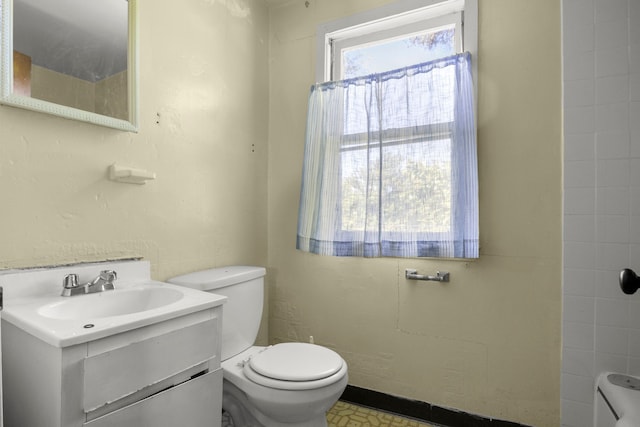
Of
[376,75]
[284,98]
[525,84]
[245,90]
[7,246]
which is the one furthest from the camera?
[284,98]

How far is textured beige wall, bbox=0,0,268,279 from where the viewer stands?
1.21 metres

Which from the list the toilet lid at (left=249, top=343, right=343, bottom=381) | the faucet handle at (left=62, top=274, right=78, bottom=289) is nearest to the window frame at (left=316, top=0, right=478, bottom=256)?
the toilet lid at (left=249, top=343, right=343, bottom=381)

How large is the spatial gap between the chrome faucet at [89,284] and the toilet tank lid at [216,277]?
0.94 ft

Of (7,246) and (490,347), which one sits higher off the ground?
(7,246)

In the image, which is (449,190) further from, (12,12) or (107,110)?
(12,12)

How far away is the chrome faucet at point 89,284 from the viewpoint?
1.21m

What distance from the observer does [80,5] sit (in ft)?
4.37

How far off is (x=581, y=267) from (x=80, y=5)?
7.07 ft

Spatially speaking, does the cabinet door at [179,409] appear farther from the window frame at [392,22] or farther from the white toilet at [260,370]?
the window frame at [392,22]

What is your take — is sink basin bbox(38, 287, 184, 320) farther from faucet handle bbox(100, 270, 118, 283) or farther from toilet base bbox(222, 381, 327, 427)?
toilet base bbox(222, 381, 327, 427)

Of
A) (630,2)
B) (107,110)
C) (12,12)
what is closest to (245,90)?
(107,110)

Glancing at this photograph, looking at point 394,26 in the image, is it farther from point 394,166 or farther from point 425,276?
point 425,276

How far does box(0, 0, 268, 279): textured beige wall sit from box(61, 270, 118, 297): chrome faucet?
0.11 m

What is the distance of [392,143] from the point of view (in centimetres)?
180
